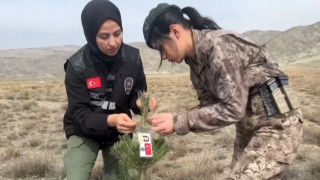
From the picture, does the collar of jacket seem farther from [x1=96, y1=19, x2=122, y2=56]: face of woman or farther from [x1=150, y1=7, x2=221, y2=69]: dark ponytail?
[x1=96, y1=19, x2=122, y2=56]: face of woman

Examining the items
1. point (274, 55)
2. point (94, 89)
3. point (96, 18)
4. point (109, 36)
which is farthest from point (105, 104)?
point (274, 55)

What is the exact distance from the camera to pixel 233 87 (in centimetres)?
238

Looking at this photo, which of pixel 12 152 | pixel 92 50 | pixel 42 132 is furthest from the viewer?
pixel 42 132

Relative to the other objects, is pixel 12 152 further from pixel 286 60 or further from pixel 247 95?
pixel 286 60

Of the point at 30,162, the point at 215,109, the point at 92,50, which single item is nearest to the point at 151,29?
the point at 215,109

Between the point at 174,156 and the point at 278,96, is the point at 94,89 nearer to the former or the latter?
the point at 278,96

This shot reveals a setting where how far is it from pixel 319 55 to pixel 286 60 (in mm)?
10493

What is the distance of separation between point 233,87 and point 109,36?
1.14m

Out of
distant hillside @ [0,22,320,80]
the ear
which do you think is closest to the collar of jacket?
the ear

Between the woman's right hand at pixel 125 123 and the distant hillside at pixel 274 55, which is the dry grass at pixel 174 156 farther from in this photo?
the distant hillside at pixel 274 55

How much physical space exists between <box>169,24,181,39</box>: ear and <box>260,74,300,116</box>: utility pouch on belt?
0.67m

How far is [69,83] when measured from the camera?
3.22 metres

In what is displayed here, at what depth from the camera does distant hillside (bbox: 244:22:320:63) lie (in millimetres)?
115188

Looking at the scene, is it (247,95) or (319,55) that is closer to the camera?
(247,95)
